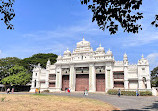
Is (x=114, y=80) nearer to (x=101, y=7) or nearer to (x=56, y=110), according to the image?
(x=56, y=110)

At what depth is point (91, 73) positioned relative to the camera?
123 ft

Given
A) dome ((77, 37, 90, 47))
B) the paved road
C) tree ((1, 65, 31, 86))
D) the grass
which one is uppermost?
dome ((77, 37, 90, 47))

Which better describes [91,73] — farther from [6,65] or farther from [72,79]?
[6,65]

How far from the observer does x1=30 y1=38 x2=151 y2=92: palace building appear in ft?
111

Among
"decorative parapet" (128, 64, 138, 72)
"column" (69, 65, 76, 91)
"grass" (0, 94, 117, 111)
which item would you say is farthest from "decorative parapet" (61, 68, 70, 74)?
"grass" (0, 94, 117, 111)

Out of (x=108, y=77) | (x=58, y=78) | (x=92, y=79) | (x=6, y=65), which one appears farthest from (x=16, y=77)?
(x=108, y=77)

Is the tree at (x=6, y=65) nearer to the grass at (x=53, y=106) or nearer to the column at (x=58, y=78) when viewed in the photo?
the column at (x=58, y=78)

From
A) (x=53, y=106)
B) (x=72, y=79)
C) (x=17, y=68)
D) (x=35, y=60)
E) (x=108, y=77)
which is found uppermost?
(x=35, y=60)

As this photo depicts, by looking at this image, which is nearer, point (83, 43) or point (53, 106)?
point (53, 106)

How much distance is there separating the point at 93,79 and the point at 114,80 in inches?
211

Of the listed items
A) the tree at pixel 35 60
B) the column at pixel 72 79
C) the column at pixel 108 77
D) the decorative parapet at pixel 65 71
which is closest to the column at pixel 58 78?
the decorative parapet at pixel 65 71

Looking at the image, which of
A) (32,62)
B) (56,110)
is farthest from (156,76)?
(56,110)

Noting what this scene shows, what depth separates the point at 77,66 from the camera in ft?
129

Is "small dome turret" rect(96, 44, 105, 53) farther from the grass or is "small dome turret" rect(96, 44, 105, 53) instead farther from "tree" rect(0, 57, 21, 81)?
"tree" rect(0, 57, 21, 81)
